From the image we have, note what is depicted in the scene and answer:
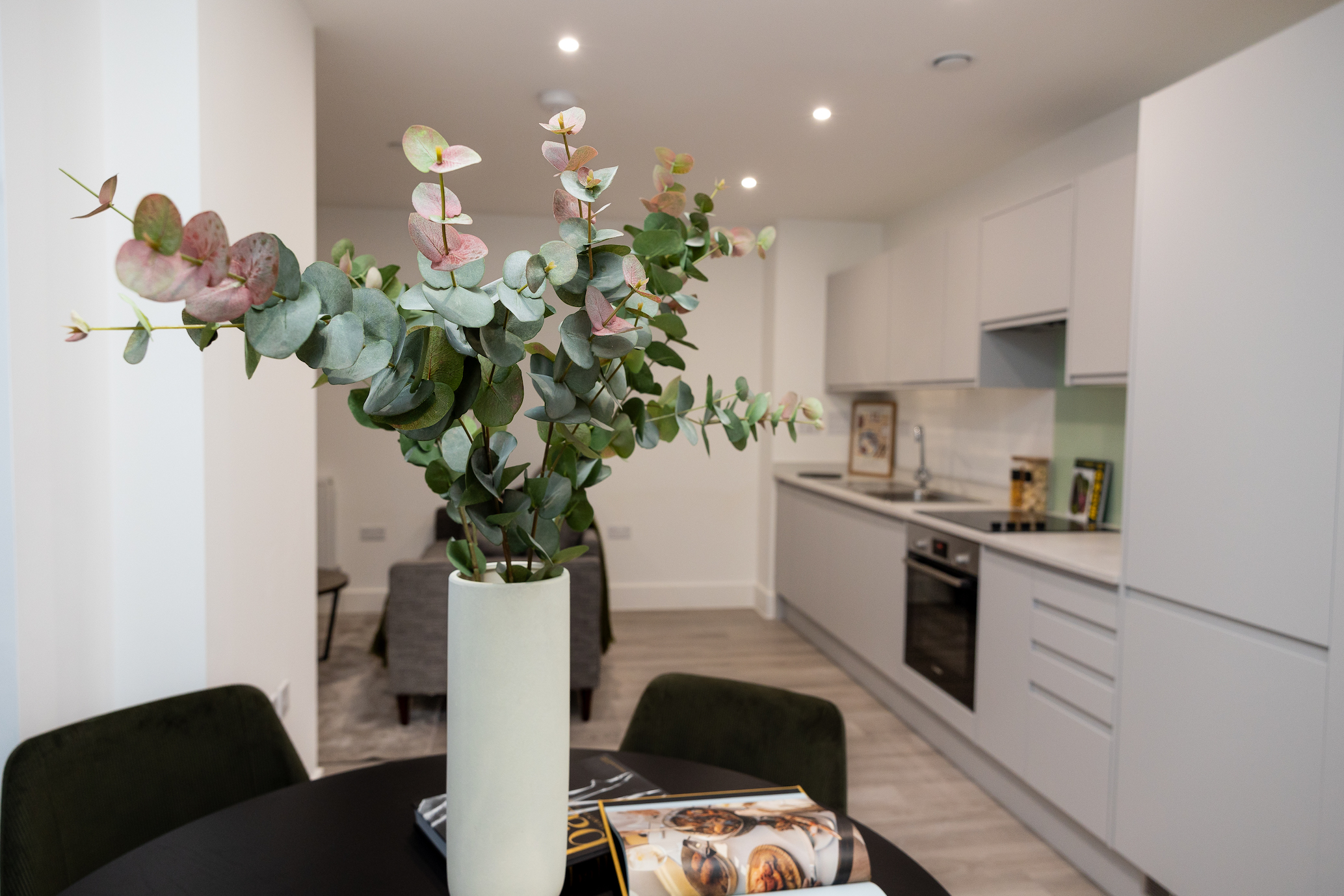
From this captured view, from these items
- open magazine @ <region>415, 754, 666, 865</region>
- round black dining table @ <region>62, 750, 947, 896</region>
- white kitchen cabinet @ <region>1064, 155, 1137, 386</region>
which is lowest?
round black dining table @ <region>62, 750, 947, 896</region>

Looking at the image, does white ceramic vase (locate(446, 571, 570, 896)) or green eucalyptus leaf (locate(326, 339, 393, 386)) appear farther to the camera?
white ceramic vase (locate(446, 571, 570, 896))

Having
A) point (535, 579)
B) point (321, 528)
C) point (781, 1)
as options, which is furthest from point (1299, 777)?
point (321, 528)

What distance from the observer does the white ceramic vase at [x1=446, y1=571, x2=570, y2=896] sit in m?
0.75

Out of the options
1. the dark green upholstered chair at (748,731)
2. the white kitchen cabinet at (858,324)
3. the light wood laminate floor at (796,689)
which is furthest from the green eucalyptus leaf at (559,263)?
the white kitchen cabinet at (858,324)

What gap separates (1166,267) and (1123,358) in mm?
562

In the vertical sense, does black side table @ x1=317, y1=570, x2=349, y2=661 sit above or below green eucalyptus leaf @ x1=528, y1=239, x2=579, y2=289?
below

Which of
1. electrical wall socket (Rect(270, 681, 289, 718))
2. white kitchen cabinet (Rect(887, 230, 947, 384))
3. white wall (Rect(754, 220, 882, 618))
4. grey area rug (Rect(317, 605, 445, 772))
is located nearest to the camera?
electrical wall socket (Rect(270, 681, 289, 718))

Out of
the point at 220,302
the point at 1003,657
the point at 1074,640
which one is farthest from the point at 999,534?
the point at 220,302

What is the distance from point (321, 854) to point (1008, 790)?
2501 millimetres

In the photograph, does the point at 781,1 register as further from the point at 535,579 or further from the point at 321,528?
the point at 321,528

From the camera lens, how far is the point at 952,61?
273 cm

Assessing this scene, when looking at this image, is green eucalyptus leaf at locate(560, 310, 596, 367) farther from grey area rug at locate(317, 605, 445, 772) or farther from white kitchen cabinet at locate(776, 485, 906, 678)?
white kitchen cabinet at locate(776, 485, 906, 678)

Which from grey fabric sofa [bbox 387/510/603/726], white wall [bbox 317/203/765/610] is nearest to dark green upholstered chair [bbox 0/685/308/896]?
grey fabric sofa [bbox 387/510/603/726]

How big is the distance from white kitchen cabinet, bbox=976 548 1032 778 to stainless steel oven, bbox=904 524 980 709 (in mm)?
56
